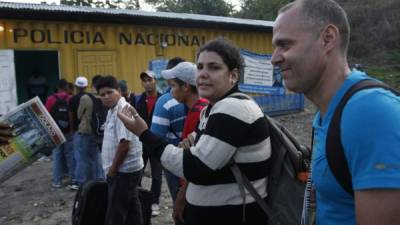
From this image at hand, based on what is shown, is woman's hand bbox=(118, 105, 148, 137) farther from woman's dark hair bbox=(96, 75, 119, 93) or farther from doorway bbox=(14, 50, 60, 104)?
doorway bbox=(14, 50, 60, 104)

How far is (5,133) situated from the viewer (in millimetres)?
2705

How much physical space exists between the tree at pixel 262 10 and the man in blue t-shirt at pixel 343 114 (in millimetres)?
35742

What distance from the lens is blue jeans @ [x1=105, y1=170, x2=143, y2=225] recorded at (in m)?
3.87

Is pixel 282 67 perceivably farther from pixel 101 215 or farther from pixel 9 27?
pixel 9 27

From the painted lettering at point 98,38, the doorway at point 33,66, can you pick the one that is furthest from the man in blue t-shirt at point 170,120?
the doorway at point 33,66

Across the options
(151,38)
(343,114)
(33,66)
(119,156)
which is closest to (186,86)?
(119,156)

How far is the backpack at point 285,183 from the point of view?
2.25m

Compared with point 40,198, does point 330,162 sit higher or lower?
higher

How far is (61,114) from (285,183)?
18.2ft

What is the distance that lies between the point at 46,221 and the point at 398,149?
17.9 ft

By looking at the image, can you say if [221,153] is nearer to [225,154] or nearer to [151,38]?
[225,154]

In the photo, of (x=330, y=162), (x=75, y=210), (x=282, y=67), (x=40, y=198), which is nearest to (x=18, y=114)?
(x=75, y=210)

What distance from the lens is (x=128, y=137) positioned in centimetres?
388

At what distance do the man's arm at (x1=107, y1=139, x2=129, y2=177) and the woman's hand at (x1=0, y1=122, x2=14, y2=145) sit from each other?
1.21 m
